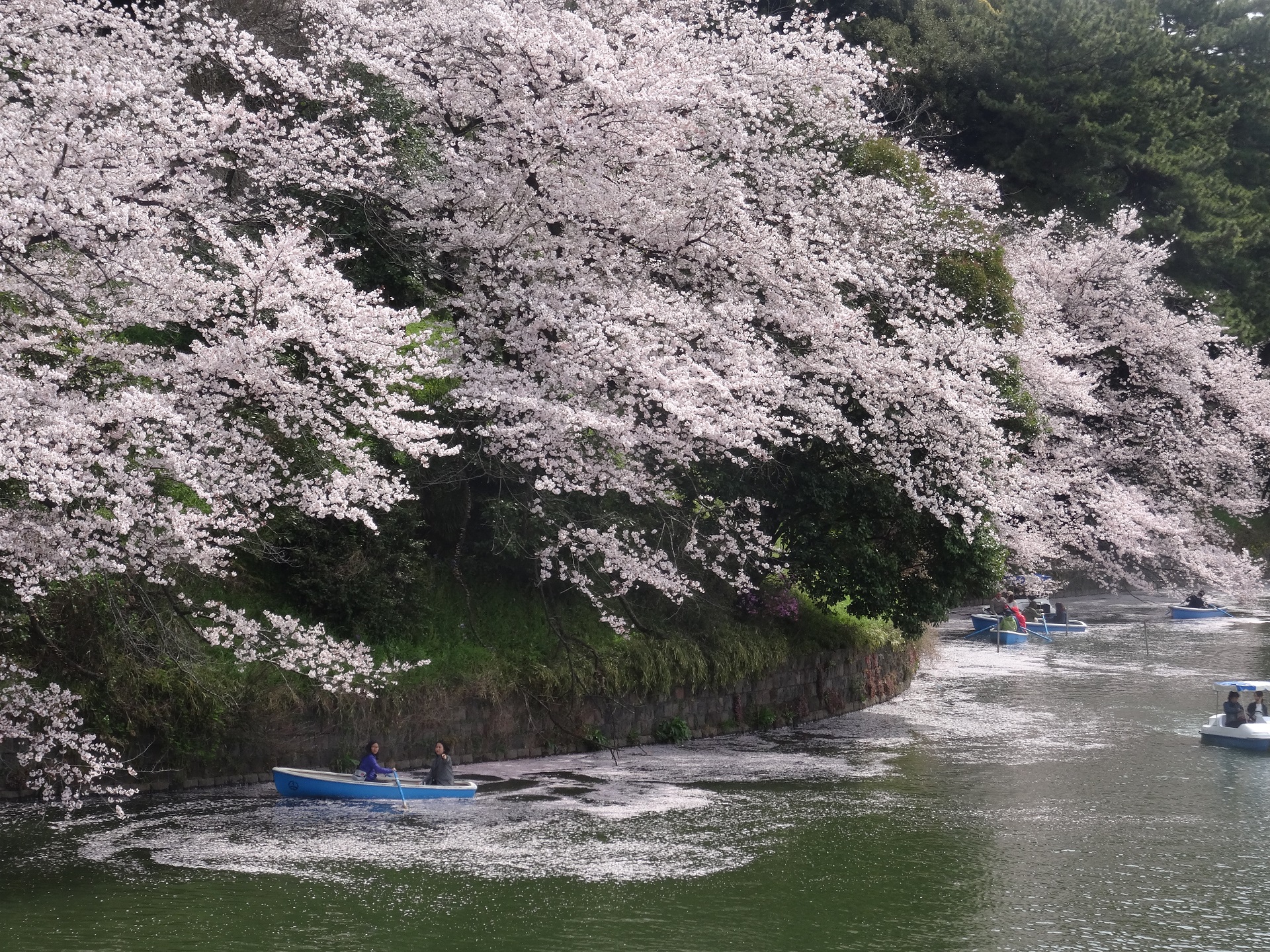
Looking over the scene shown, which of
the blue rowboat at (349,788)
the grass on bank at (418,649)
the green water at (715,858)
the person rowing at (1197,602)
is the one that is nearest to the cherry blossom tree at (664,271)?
the grass on bank at (418,649)

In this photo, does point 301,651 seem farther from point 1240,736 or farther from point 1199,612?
point 1199,612

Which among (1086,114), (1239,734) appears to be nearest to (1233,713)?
(1239,734)

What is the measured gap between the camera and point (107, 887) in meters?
14.6

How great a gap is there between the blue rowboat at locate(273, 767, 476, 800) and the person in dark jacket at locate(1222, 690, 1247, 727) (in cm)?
1436

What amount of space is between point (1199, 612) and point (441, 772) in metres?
32.3

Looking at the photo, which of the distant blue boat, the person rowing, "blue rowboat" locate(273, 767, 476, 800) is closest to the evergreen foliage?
the person rowing

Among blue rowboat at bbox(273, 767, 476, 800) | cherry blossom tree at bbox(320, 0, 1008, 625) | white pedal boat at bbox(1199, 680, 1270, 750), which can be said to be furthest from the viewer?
white pedal boat at bbox(1199, 680, 1270, 750)

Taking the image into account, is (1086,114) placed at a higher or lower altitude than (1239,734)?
higher

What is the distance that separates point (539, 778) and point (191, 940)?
799 cm

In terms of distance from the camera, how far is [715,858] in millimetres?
16516

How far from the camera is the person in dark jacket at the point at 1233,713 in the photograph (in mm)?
24328

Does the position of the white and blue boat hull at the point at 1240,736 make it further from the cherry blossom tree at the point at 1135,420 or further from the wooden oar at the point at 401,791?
the wooden oar at the point at 401,791

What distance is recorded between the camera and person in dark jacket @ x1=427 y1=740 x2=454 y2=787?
62.4ft

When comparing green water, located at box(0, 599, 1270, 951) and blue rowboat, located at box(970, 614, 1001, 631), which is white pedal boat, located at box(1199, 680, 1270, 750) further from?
blue rowboat, located at box(970, 614, 1001, 631)
